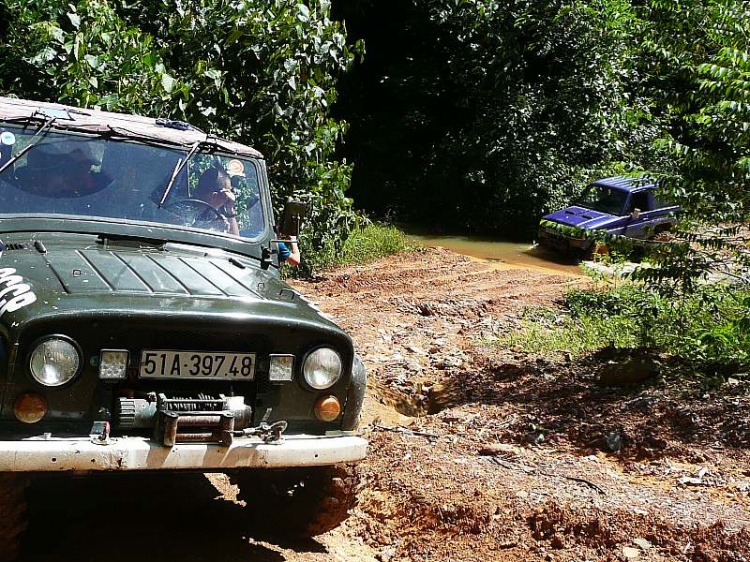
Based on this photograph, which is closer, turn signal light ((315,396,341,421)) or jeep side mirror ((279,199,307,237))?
turn signal light ((315,396,341,421))

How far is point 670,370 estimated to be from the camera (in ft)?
24.6

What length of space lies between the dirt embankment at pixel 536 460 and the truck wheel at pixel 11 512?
201cm

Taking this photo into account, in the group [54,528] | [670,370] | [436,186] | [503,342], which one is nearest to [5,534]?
[54,528]

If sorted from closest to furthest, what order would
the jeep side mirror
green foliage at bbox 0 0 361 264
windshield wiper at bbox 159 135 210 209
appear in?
windshield wiper at bbox 159 135 210 209
the jeep side mirror
green foliage at bbox 0 0 361 264

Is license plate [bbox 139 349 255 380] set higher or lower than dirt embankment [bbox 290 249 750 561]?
higher

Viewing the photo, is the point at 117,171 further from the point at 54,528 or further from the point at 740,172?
the point at 740,172

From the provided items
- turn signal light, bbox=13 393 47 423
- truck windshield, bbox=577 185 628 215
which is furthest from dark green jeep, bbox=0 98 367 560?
truck windshield, bbox=577 185 628 215

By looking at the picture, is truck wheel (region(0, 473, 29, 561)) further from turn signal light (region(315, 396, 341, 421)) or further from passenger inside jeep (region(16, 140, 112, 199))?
passenger inside jeep (region(16, 140, 112, 199))

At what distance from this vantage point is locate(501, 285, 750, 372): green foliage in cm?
738

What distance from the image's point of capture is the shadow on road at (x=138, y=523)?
448cm

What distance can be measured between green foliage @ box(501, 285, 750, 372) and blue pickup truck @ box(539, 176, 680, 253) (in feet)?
18.8

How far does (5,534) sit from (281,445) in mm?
1161

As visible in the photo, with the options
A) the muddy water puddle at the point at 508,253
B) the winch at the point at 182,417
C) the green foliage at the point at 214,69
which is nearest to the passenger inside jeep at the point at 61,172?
the winch at the point at 182,417

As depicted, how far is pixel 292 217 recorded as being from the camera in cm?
572
